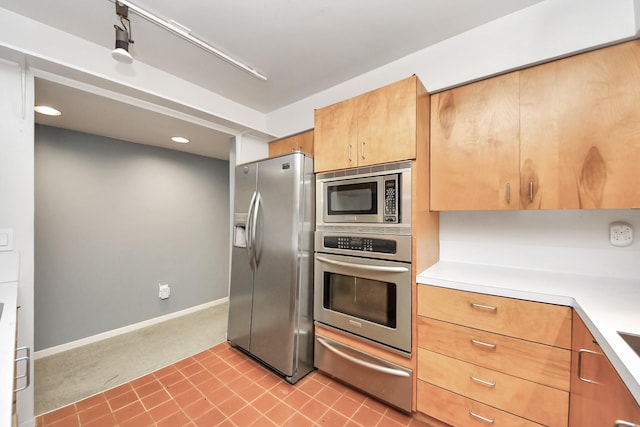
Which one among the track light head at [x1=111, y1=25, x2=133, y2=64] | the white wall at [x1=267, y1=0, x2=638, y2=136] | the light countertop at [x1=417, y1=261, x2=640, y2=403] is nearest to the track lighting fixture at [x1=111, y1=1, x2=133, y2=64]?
the track light head at [x1=111, y1=25, x2=133, y2=64]

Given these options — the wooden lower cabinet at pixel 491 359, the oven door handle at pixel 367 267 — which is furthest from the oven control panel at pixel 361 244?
the wooden lower cabinet at pixel 491 359

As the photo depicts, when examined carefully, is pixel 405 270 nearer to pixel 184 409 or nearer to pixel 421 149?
pixel 421 149

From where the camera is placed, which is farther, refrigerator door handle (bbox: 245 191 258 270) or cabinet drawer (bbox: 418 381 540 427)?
refrigerator door handle (bbox: 245 191 258 270)

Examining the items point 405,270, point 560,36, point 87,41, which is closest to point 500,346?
point 405,270

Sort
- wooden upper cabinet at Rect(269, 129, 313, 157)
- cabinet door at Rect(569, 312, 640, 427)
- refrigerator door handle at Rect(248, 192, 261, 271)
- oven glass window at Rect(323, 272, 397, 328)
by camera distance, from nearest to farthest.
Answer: cabinet door at Rect(569, 312, 640, 427) < oven glass window at Rect(323, 272, 397, 328) < refrigerator door handle at Rect(248, 192, 261, 271) < wooden upper cabinet at Rect(269, 129, 313, 157)

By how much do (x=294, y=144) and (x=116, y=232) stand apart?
Result: 2.20 m

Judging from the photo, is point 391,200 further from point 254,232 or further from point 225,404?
point 225,404

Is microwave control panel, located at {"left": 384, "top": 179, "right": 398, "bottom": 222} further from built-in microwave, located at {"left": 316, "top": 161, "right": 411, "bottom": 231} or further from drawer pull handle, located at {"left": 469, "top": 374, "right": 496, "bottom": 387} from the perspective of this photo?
drawer pull handle, located at {"left": 469, "top": 374, "right": 496, "bottom": 387}

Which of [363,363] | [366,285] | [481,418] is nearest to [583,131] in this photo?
[366,285]

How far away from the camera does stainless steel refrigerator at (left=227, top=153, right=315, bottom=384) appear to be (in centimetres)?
188

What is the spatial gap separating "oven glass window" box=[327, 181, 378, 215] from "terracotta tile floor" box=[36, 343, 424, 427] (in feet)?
4.34

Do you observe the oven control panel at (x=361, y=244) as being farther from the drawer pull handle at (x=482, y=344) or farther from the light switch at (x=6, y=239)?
the light switch at (x=6, y=239)

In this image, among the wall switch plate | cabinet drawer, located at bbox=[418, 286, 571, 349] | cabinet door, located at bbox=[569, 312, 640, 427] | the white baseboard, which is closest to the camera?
cabinet door, located at bbox=[569, 312, 640, 427]

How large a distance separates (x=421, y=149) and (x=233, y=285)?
2.01 meters
